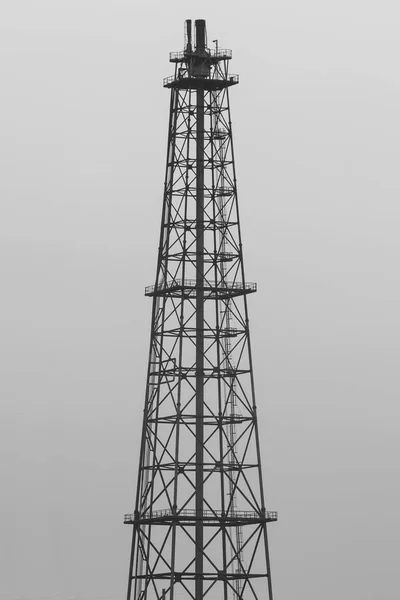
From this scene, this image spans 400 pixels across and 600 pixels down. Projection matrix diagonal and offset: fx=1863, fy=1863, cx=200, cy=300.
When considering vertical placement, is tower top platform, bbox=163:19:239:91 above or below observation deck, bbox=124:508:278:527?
above

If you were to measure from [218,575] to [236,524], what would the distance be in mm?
3046

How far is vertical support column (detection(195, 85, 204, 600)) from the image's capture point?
106 meters

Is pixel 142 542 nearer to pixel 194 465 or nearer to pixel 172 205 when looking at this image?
pixel 194 465

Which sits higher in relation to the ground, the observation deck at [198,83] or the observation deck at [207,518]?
the observation deck at [198,83]

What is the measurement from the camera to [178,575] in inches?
4085

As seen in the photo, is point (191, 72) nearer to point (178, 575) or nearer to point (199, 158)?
point (199, 158)

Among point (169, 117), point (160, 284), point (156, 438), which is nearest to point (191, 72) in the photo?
point (169, 117)

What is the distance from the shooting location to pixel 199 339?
108 m

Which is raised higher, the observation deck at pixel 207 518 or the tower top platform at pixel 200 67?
the tower top platform at pixel 200 67

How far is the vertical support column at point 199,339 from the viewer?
10594 centimetres

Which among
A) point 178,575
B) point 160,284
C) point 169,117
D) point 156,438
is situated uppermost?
point 169,117

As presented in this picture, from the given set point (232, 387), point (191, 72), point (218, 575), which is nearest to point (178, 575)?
point (218, 575)

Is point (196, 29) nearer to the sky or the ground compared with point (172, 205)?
nearer to the sky

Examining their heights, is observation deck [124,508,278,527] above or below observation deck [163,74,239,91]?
below
